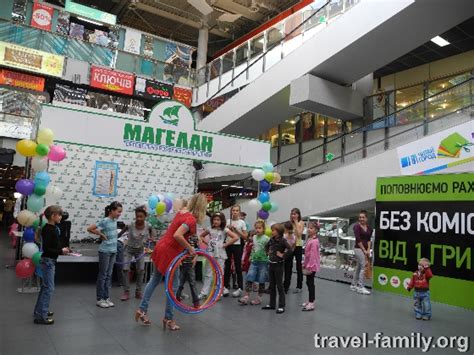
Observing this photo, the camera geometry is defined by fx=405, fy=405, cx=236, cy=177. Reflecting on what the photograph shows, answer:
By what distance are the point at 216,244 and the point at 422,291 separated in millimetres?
3132

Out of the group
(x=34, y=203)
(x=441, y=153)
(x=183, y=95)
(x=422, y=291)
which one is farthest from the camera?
(x=183, y=95)

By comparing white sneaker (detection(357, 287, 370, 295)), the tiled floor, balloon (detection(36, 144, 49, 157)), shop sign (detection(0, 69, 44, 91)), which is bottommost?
the tiled floor

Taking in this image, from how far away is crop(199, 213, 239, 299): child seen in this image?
6598 mm

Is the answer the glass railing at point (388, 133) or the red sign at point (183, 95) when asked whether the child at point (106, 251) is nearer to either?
the glass railing at point (388, 133)

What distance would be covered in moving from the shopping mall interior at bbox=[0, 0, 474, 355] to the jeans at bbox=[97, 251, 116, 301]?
0.03 m

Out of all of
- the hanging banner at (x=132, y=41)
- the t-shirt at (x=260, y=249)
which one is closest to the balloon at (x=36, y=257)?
the t-shirt at (x=260, y=249)

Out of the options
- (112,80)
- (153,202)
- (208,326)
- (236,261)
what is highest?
(112,80)

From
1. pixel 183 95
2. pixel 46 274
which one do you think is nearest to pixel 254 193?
pixel 183 95

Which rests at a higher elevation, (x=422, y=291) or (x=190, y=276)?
(x=190, y=276)

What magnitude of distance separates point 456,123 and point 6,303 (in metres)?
8.30

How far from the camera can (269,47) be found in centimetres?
1433

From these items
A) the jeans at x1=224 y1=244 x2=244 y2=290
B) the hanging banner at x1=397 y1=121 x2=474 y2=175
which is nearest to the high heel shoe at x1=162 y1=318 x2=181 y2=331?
the jeans at x1=224 y1=244 x2=244 y2=290

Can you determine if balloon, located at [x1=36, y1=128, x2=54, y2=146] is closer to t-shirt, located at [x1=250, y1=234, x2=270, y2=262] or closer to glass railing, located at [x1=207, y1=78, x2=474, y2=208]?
t-shirt, located at [x1=250, y1=234, x2=270, y2=262]

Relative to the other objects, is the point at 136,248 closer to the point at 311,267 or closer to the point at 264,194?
the point at 311,267
